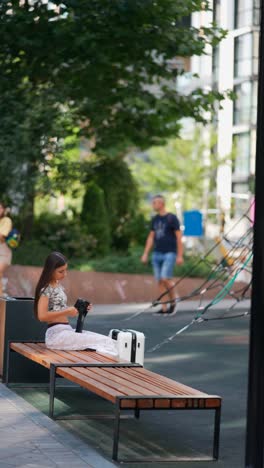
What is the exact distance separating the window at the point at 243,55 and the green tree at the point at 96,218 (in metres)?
36.0

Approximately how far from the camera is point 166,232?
66.5ft

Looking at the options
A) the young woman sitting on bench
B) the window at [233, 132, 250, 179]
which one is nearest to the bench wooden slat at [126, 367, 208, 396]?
the young woman sitting on bench

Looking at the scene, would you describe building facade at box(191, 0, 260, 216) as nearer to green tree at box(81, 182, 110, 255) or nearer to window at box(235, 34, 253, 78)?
window at box(235, 34, 253, 78)

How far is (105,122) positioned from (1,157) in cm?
437

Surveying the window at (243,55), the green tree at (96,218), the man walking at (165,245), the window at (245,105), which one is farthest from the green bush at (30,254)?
the window at (243,55)

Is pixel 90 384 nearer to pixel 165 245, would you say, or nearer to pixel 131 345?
pixel 131 345

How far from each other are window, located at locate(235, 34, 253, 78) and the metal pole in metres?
57.0

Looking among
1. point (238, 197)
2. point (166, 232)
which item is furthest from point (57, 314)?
point (238, 197)

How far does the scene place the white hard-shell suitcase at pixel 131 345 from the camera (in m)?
10.3

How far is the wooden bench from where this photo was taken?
7.96 meters

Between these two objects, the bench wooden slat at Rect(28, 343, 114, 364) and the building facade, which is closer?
the bench wooden slat at Rect(28, 343, 114, 364)

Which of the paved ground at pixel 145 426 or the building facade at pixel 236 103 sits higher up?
the building facade at pixel 236 103

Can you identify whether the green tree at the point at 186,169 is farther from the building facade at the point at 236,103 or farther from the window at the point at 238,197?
the window at the point at 238,197

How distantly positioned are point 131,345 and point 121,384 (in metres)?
1.77
